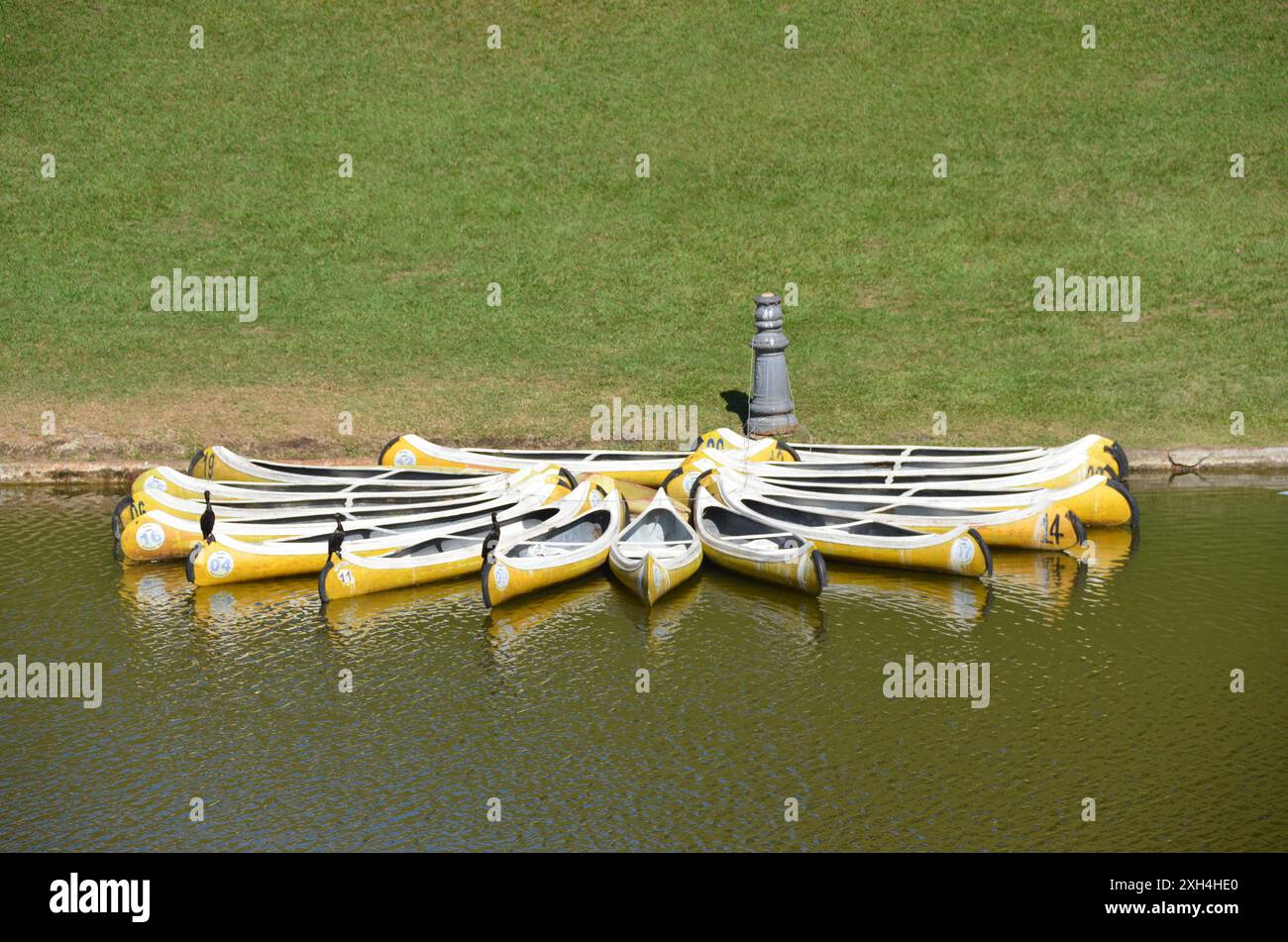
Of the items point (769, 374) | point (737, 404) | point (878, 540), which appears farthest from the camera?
point (737, 404)

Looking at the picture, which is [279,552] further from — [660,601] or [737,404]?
[737,404]

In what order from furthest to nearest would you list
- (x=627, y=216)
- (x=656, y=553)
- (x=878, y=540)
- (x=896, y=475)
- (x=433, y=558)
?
1. (x=627, y=216)
2. (x=896, y=475)
3. (x=878, y=540)
4. (x=433, y=558)
5. (x=656, y=553)

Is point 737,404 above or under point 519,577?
above

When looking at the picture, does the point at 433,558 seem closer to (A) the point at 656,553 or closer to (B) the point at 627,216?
(A) the point at 656,553

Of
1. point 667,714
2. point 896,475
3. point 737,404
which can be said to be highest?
point 737,404

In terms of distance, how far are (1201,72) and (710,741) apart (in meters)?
39.4

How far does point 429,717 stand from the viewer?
19.7 m

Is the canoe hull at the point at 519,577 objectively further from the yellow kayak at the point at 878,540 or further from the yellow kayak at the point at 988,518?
the yellow kayak at the point at 988,518

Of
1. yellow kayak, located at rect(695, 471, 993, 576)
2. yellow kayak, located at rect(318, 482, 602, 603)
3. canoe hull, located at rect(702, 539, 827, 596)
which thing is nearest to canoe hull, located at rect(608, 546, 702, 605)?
canoe hull, located at rect(702, 539, 827, 596)

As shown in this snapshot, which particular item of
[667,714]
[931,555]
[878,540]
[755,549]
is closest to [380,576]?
[755,549]

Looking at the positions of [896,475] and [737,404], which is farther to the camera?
[737,404]

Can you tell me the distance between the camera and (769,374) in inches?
1340

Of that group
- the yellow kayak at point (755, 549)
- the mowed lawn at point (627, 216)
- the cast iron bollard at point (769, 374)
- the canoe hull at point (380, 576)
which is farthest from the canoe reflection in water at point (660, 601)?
the mowed lawn at point (627, 216)

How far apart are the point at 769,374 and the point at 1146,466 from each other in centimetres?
908
